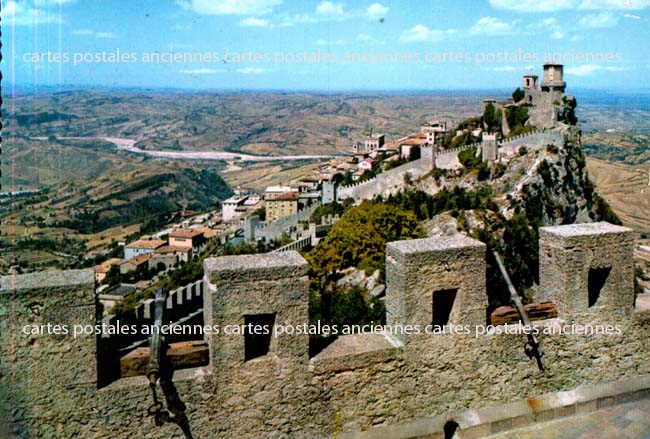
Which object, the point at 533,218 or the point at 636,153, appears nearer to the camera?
the point at 533,218

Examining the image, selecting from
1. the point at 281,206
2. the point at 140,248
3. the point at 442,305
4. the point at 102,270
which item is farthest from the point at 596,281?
the point at 281,206

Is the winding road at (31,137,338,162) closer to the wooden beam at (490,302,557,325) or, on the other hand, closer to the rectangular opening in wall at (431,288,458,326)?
the rectangular opening in wall at (431,288,458,326)

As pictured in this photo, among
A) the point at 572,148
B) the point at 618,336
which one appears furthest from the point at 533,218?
the point at 618,336

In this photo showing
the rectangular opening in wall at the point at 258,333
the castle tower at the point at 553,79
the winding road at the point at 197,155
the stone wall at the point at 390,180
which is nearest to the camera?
the rectangular opening in wall at the point at 258,333

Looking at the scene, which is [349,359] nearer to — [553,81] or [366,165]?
[553,81]

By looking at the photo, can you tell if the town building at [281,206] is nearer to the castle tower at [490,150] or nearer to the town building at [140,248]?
the town building at [140,248]

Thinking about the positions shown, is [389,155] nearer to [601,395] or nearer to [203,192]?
[203,192]

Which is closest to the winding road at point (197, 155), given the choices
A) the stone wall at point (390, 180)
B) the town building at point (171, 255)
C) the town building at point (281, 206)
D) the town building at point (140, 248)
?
the town building at point (140, 248)
